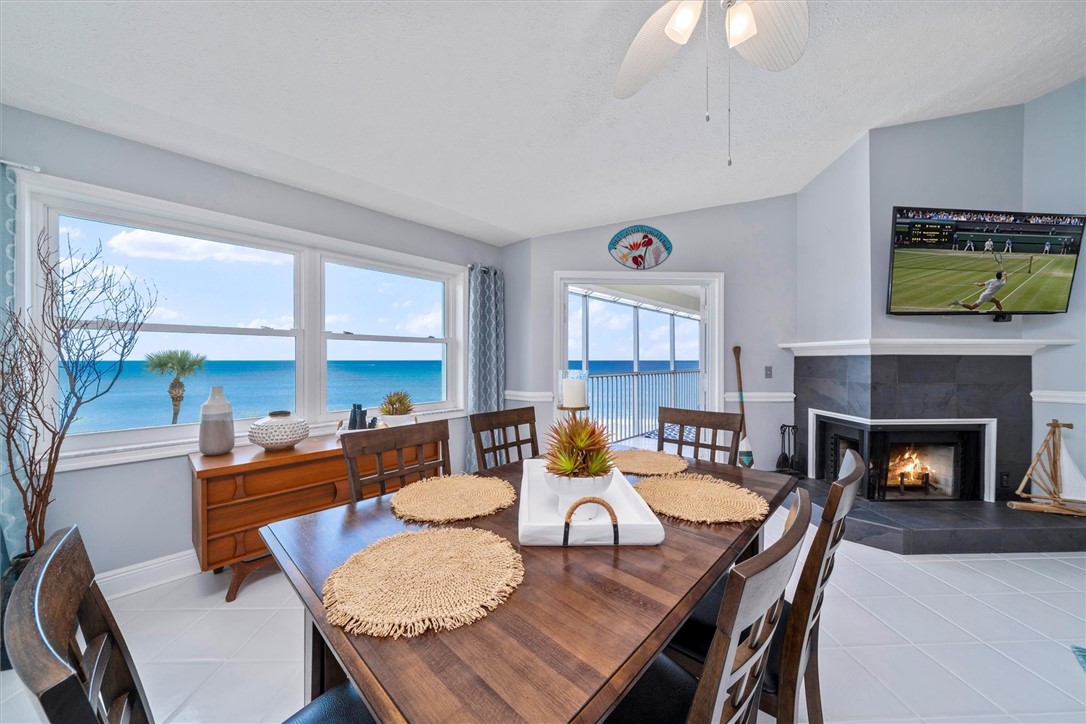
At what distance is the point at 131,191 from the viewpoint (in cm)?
200

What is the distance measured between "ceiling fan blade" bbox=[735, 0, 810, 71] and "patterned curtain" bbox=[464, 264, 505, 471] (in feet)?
8.49

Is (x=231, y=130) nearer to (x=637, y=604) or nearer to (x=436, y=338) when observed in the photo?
(x=436, y=338)

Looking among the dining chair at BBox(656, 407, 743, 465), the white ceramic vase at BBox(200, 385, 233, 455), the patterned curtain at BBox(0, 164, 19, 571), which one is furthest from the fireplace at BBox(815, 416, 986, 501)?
the patterned curtain at BBox(0, 164, 19, 571)

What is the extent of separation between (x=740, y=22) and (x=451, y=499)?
1.84 meters

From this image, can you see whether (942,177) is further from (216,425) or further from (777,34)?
(216,425)

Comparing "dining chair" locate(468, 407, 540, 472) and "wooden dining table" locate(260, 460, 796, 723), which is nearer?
"wooden dining table" locate(260, 460, 796, 723)

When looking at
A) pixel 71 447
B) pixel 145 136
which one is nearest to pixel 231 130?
pixel 145 136

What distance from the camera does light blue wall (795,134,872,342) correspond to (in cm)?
267

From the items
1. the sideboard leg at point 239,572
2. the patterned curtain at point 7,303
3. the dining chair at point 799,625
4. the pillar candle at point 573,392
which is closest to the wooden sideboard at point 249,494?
the sideboard leg at point 239,572

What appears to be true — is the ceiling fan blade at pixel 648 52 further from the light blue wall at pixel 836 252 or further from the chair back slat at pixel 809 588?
the light blue wall at pixel 836 252

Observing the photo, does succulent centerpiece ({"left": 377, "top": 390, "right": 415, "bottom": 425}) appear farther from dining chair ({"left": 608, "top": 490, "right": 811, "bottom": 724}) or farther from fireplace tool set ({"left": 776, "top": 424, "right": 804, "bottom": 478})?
fireplace tool set ({"left": 776, "top": 424, "right": 804, "bottom": 478})

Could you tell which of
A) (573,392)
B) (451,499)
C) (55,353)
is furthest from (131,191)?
(573,392)

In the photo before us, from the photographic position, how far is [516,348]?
377cm

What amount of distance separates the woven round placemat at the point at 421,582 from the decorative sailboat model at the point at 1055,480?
3587mm
